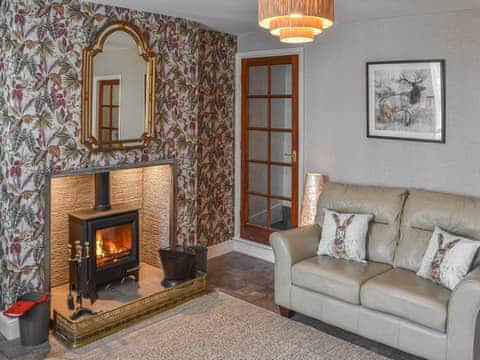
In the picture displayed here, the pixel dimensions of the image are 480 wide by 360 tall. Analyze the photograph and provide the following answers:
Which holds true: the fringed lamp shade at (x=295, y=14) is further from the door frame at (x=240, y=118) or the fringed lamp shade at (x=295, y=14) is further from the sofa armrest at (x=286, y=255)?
the door frame at (x=240, y=118)

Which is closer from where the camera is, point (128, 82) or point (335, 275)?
point (335, 275)

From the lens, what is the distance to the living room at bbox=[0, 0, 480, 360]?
3328 mm

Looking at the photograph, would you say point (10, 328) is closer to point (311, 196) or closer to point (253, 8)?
point (311, 196)

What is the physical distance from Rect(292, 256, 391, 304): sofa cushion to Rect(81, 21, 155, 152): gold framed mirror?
5.82 feet

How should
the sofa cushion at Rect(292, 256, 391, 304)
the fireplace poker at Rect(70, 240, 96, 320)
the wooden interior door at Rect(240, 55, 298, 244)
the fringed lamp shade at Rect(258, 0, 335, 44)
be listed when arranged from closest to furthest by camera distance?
the fringed lamp shade at Rect(258, 0, 335, 44)
the sofa cushion at Rect(292, 256, 391, 304)
the fireplace poker at Rect(70, 240, 96, 320)
the wooden interior door at Rect(240, 55, 298, 244)

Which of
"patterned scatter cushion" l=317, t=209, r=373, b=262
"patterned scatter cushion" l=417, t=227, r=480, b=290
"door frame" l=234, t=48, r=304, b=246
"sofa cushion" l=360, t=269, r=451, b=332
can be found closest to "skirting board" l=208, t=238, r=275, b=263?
"door frame" l=234, t=48, r=304, b=246

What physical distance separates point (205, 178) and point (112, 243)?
4.68 ft

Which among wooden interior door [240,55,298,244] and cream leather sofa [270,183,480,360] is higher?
wooden interior door [240,55,298,244]

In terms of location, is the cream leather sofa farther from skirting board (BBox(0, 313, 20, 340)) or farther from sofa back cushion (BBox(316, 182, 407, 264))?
skirting board (BBox(0, 313, 20, 340))

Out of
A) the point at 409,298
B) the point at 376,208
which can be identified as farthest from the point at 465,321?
the point at 376,208

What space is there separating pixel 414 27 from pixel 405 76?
16.2 inches

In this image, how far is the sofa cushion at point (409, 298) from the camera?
295 cm

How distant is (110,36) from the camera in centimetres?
386

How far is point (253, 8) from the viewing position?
12.9 feet
